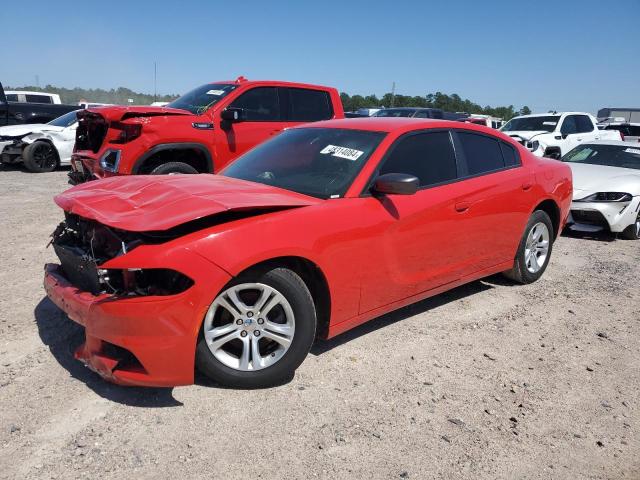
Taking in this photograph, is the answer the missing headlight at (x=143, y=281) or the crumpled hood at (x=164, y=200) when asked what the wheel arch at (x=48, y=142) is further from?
the missing headlight at (x=143, y=281)

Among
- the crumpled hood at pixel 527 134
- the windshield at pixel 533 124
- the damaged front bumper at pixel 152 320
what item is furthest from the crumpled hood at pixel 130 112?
the windshield at pixel 533 124

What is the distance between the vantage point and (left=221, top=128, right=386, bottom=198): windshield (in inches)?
144

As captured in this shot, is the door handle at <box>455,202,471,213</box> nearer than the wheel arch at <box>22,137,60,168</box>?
Yes

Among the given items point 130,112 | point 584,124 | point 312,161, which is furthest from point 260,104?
point 584,124

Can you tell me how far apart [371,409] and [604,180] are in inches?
245

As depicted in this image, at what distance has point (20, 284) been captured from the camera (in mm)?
4617

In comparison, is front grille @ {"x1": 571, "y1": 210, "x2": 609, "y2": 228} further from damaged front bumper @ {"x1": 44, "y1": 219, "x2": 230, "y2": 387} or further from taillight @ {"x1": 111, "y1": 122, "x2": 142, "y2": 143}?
damaged front bumper @ {"x1": 44, "y1": 219, "x2": 230, "y2": 387}

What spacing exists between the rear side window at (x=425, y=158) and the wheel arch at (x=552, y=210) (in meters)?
1.41

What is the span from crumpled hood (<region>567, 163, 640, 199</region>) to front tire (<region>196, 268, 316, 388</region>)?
19.1 ft

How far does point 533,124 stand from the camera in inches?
539

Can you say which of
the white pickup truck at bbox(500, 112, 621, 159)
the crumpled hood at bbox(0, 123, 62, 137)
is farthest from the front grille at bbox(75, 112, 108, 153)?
the white pickup truck at bbox(500, 112, 621, 159)

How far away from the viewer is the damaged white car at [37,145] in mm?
11875

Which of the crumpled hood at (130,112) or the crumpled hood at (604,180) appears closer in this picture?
the crumpled hood at (130,112)

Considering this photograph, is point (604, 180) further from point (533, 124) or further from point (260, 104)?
point (533, 124)
